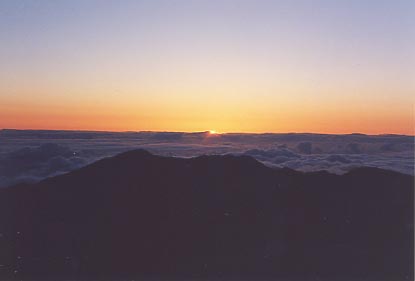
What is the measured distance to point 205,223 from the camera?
1700cm

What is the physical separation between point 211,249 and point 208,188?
4.90m

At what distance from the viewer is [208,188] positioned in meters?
19.9

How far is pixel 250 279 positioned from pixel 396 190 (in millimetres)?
9217

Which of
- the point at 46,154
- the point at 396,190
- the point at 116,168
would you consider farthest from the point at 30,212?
the point at 396,190

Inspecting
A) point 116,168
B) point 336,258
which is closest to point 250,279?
point 336,258

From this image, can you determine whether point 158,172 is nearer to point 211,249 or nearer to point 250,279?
point 211,249

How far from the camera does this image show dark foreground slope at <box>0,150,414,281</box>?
518 inches

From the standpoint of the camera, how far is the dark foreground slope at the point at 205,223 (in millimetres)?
13164

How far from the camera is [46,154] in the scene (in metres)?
18.1

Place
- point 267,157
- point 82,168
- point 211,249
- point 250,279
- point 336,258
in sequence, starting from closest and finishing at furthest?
point 250,279 < point 336,258 < point 211,249 < point 82,168 < point 267,157

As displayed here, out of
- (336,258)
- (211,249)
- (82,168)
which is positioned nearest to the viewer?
(336,258)

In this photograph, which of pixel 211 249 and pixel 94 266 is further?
pixel 211 249

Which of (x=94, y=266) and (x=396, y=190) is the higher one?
(x=396, y=190)

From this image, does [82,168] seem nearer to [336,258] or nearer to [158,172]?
[158,172]
